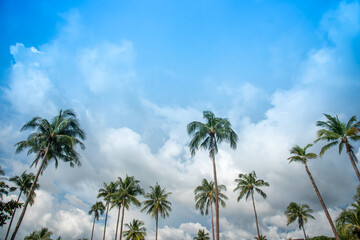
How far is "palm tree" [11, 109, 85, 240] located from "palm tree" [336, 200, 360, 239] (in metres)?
37.2

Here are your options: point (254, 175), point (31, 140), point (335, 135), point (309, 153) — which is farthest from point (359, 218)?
point (31, 140)

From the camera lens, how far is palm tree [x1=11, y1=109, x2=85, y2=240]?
20.5 metres

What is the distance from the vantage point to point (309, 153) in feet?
93.4

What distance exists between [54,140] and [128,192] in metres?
23.9

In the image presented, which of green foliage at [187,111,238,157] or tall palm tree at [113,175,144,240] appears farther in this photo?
tall palm tree at [113,175,144,240]

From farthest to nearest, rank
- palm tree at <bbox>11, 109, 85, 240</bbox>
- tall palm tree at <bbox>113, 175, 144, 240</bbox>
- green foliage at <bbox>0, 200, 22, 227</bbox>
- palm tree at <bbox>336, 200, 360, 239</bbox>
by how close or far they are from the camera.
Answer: tall palm tree at <bbox>113, 175, 144, 240</bbox>
palm tree at <bbox>336, 200, 360, 239</bbox>
palm tree at <bbox>11, 109, 85, 240</bbox>
green foliage at <bbox>0, 200, 22, 227</bbox>

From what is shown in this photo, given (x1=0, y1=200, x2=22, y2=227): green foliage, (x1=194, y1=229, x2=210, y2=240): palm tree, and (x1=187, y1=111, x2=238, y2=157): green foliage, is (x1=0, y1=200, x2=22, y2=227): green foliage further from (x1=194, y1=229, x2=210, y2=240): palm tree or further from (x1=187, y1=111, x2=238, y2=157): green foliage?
(x1=194, y1=229, x2=210, y2=240): palm tree

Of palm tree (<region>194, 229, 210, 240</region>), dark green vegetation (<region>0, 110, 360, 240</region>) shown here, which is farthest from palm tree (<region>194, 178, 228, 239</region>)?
palm tree (<region>194, 229, 210, 240</region>)

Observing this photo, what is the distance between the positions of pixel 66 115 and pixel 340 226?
40.3m

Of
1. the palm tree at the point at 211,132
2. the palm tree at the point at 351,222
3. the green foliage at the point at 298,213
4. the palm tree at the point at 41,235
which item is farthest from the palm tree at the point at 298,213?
the palm tree at the point at 41,235

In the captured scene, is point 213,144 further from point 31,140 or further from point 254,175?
point 254,175

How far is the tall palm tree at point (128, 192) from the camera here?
39.8 metres

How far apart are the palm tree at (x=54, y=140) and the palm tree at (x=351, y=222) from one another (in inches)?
1463

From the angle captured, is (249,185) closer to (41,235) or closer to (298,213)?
(298,213)
